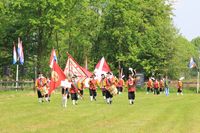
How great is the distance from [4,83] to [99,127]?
37.3m

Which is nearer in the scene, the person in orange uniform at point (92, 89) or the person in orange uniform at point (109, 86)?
the person in orange uniform at point (109, 86)

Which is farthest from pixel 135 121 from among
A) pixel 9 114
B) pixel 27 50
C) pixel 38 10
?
pixel 27 50

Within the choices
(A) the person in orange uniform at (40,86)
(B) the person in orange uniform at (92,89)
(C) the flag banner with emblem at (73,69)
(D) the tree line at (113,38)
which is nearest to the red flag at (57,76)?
(A) the person in orange uniform at (40,86)

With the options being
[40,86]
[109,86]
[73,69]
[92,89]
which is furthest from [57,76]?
[92,89]

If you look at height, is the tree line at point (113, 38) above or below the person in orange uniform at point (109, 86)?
above

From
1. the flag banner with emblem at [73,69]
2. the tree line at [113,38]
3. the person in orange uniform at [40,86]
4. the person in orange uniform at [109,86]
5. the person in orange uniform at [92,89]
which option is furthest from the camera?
the tree line at [113,38]

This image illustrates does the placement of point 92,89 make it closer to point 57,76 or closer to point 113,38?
point 57,76

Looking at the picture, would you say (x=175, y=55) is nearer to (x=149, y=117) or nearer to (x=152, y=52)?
(x=152, y=52)

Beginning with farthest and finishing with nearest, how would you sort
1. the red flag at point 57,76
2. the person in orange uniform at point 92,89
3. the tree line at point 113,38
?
the tree line at point 113,38, the person in orange uniform at point 92,89, the red flag at point 57,76

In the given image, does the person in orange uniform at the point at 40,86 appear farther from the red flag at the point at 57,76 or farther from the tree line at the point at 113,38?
the tree line at the point at 113,38

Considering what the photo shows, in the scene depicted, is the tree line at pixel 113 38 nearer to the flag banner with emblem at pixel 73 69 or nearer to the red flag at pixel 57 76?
the flag banner with emblem at pixel 73 69

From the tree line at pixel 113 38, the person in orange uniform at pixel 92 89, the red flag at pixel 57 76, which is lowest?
the person in orange uniform at pixel 92 89

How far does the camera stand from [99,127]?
19.4 meters

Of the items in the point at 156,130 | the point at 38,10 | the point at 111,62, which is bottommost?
the point at 156,130
